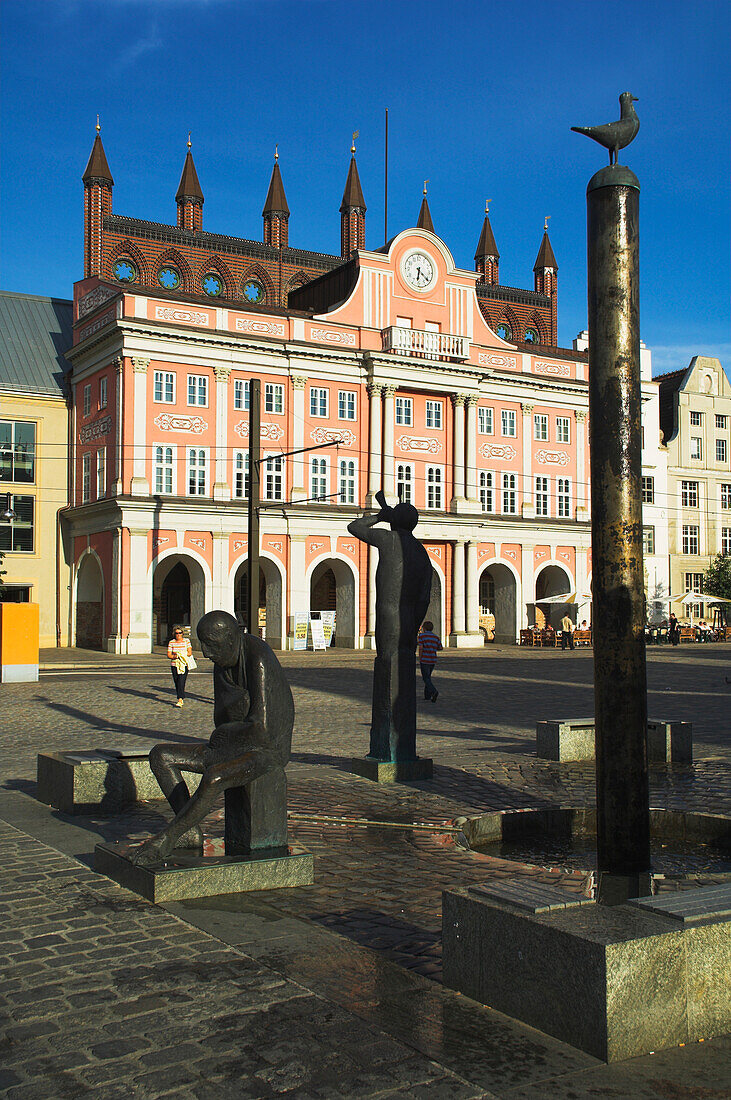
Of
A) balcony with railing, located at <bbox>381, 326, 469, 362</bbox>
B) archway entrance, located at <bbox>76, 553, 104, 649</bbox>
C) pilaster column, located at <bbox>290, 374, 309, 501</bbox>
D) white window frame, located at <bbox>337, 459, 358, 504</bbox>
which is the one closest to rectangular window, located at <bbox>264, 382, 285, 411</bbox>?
pilaster column, located at <bbox>290, 374, 309, 501</bbox>

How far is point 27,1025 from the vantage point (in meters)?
4.13

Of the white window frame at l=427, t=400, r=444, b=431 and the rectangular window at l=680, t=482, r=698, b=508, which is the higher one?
the white window frame at l=427, t=400, r=444, b=431

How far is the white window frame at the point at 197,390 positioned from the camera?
131 ft

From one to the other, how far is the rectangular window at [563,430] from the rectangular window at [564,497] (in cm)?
182

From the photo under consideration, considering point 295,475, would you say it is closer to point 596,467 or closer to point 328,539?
point 328,539

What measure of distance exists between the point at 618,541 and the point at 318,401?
3811 cm

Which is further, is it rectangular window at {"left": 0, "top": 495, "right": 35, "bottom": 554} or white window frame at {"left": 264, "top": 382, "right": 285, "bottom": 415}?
rectangular window at {"left": 0, "top": 495, "right": 35, "bottom": 554}

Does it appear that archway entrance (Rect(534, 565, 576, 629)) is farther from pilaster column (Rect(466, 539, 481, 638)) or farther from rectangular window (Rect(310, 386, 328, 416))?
rectangular window (Rect(310, 386, 328, 416))

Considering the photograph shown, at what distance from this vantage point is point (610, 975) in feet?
11.9

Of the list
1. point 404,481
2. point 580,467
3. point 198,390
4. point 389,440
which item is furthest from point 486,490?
point 198,390

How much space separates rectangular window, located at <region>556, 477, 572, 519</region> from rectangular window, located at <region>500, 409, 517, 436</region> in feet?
11.4

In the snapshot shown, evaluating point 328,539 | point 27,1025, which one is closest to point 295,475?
point 328,539

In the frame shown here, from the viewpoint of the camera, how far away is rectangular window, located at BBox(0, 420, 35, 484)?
140ft

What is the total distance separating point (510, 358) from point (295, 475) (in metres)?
12.6
